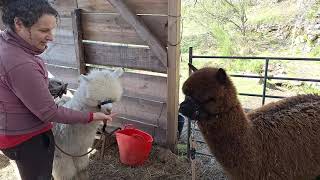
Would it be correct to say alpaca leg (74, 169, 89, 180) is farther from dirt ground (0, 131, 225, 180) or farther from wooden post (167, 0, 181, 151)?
wooden post (167, 0, 181, 151)

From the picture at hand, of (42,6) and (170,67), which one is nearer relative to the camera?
(42,6)

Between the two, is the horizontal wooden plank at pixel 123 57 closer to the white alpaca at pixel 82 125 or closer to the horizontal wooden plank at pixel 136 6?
the horizontal wooden plank at pixel 136 6

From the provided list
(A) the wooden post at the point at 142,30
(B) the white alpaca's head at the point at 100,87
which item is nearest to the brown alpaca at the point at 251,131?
(B) the white alpaca's head at the point at 100,87

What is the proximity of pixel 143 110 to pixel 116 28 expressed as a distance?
1117mm

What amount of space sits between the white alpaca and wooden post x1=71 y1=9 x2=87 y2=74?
1422mm

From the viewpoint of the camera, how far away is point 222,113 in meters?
2.39

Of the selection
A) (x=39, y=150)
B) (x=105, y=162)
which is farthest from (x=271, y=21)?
(x=39, y=150)

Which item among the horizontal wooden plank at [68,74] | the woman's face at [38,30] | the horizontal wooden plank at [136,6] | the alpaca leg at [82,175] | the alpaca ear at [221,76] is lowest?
the alpaca leg at [82,175]

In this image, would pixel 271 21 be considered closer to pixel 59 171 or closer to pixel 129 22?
pixel 129 22

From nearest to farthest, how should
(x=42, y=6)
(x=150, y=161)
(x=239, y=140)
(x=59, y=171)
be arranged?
(x=42, y=6)
(x=239, y=140)
(x=59, y=171)
(x=150, y=161)

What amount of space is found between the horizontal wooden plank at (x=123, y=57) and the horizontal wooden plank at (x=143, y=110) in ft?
1.51

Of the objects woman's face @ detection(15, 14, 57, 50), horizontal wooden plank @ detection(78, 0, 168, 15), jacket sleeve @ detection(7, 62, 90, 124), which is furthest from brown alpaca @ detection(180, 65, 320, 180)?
horizontal wooden plank @ detection(78, 0, 168, 15)

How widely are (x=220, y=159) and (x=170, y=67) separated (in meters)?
1.51

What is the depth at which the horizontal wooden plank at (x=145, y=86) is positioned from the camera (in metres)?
4.06
